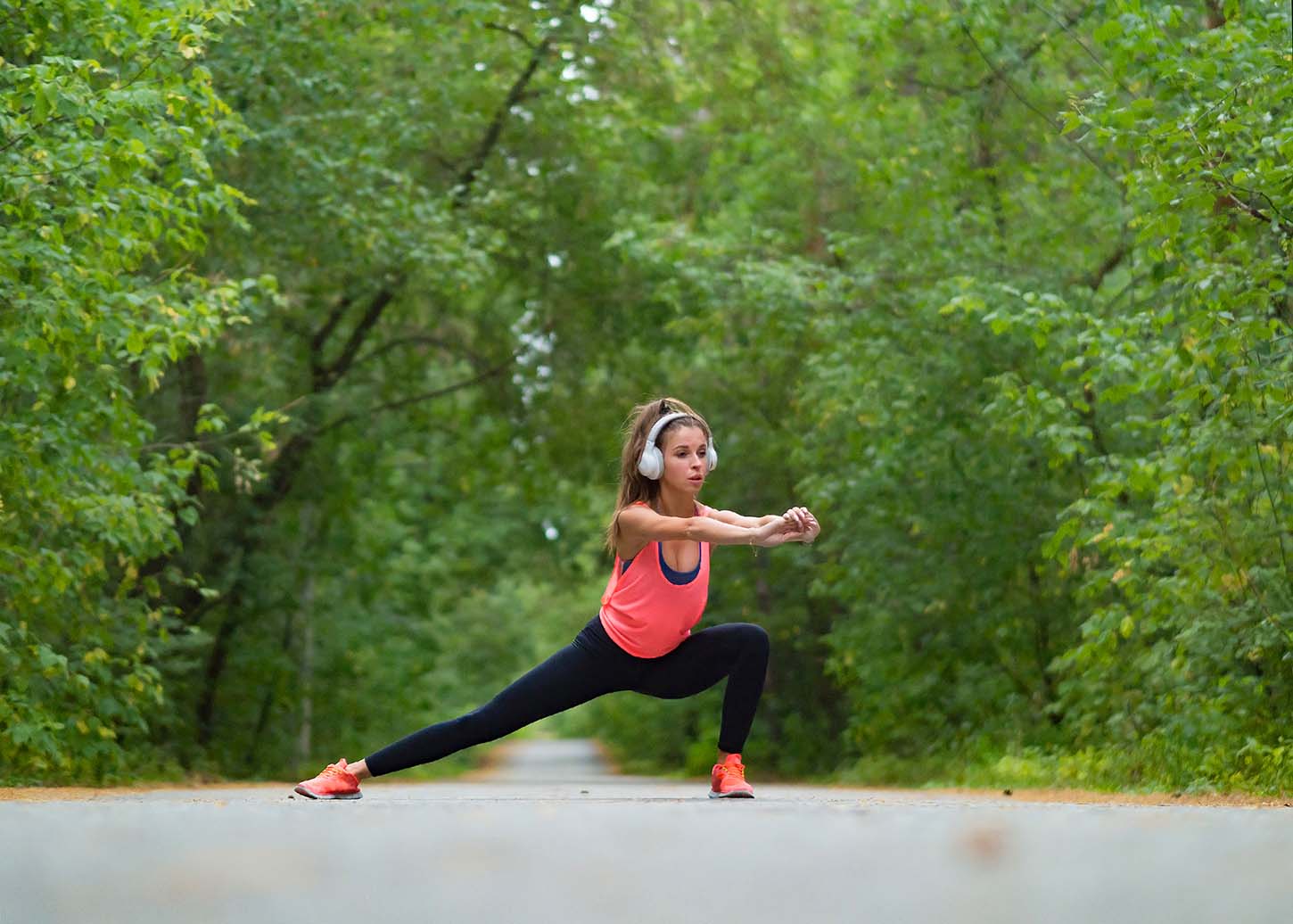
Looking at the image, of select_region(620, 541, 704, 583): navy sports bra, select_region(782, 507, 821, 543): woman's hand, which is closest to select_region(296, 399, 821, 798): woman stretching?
select_region(620, 541, 704, 583): navy sports bra

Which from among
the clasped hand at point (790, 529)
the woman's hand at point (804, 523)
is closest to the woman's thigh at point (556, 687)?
the clasped hand at point (790, 529)

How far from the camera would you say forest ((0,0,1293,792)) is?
33.6 ft

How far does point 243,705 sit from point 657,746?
32.2 feet

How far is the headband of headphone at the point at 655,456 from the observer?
6.43 meters

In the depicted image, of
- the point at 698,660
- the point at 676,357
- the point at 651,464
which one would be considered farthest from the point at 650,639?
the point at 676,357

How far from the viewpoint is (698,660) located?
6.50 meters

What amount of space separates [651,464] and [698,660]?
32.3 inches

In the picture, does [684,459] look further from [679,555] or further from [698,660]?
[698,660]

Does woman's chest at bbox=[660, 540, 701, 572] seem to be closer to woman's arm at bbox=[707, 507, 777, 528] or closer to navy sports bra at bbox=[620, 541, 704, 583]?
navy sports bra at bbox=[620, 541, 704, 583]

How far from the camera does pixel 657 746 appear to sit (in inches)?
1280

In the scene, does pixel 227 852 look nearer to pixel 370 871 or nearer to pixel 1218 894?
pixel 370 871

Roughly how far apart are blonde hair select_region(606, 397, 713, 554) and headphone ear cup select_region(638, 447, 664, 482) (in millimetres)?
110

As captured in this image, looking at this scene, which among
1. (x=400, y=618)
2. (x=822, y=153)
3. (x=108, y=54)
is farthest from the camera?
(x=400, y=618)

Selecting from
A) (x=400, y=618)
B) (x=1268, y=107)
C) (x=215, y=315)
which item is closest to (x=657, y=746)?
(x=400, y=618)
